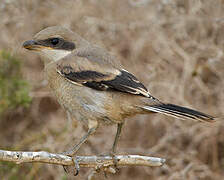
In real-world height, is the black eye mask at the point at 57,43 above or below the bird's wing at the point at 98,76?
above

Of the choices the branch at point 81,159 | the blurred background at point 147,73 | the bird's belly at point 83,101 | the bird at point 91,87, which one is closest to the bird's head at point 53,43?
the bird at point 91,87

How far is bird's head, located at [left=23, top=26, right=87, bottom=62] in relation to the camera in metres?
3.97

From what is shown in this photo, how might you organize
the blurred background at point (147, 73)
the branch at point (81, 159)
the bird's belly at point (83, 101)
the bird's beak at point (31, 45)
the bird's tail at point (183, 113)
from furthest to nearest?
1. the blurred background at point (147, 73)
2. the bird's beak at point (31, 45)
3. the bird's belly at point (83, 101)
4. the bird's tail at point (183, 113)
5. the branch at point (81, 159)

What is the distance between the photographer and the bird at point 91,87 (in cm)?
380

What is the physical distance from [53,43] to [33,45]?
0.19 meters

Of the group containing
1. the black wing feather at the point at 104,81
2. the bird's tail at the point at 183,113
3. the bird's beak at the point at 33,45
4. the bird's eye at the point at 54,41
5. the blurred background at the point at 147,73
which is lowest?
the blurred background at the point at 147,73

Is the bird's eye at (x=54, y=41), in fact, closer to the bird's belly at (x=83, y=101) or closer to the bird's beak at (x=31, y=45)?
the bird's beak at (x=31, y=45)

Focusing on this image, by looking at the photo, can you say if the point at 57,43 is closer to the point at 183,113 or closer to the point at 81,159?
the point at 81,159

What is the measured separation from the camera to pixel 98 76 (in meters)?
3.85

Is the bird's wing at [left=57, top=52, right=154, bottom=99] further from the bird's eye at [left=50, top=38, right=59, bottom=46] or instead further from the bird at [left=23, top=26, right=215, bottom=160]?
the bird's eye at [left=50, top=38, right=59, bottom=46]

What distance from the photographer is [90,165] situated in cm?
376

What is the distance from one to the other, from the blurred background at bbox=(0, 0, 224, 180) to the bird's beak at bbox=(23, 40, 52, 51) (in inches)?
79.1

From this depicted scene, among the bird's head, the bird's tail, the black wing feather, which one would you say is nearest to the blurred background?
the bird's head

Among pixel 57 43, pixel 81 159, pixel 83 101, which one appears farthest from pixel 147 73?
pixel 81 159
